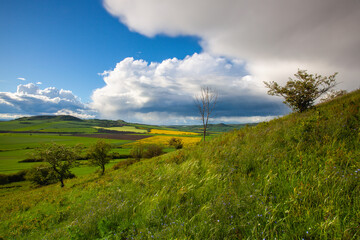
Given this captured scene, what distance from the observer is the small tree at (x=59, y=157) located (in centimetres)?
3041

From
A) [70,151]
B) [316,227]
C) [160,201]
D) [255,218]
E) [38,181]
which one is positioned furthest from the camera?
[38,181]

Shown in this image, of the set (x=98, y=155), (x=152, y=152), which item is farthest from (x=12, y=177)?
(x=152, y=152)

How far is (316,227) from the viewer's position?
2318mm

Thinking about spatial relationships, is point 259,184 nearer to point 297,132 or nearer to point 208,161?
point 208,161

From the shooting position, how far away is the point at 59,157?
1249 inches

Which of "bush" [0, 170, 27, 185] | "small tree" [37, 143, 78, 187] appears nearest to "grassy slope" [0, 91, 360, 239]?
"small tree" [37, 143, 78, 187]

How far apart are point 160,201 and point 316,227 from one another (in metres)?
3.06

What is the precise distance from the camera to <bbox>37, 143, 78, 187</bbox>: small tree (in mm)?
30406

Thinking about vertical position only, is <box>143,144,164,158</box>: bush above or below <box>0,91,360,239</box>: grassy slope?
below

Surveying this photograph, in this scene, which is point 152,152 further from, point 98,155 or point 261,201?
point 261,201

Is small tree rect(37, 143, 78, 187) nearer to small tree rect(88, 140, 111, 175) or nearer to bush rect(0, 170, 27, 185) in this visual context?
small tree rect(88, 140, 111, 175)

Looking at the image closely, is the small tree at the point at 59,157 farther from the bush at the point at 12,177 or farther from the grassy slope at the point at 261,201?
the grassy slope at the point at 261,201

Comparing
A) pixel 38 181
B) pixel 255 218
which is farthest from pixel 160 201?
pixel 38 181

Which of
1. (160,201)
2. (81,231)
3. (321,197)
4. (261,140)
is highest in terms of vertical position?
(261,140)
